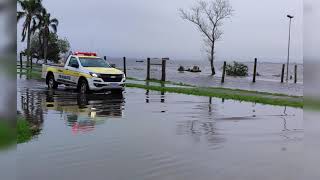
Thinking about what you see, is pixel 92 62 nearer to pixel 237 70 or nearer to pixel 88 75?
pixel 88 75

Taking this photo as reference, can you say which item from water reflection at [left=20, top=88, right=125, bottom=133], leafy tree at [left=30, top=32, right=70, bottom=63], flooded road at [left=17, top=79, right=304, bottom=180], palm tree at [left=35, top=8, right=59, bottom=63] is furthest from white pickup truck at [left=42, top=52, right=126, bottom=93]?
leafy tree at [left=30, top=32, right=70, bottom=63]

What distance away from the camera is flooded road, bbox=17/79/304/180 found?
6.02m

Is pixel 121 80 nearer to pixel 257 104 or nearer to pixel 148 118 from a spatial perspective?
pixel 257 104

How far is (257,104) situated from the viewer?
16422mm

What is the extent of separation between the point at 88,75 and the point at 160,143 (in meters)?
11.8

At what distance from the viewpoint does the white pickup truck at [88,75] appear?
63.9 feet

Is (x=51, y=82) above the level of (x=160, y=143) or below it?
above

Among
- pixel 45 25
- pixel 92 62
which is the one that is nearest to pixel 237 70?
pixel 45 25

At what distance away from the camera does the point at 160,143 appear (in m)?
8.33

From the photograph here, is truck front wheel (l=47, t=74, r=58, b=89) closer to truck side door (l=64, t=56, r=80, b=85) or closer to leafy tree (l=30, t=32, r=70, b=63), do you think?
truck side door (l=64, t=56, r=80, b=85)

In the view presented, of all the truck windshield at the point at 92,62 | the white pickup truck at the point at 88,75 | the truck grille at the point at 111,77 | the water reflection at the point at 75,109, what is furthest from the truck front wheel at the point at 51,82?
the water reflection at the point at 75,109

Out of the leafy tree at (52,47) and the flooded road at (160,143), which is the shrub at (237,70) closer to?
the leafy tree at (52,47)

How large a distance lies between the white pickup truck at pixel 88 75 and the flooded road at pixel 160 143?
4742 mm

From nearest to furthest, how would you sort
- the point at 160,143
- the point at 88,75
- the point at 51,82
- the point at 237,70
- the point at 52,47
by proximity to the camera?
1. the point at 160,143
2. the point at 88,75
3. the point at 51,82
4. the point at 237,70
5. the point at 52,47
